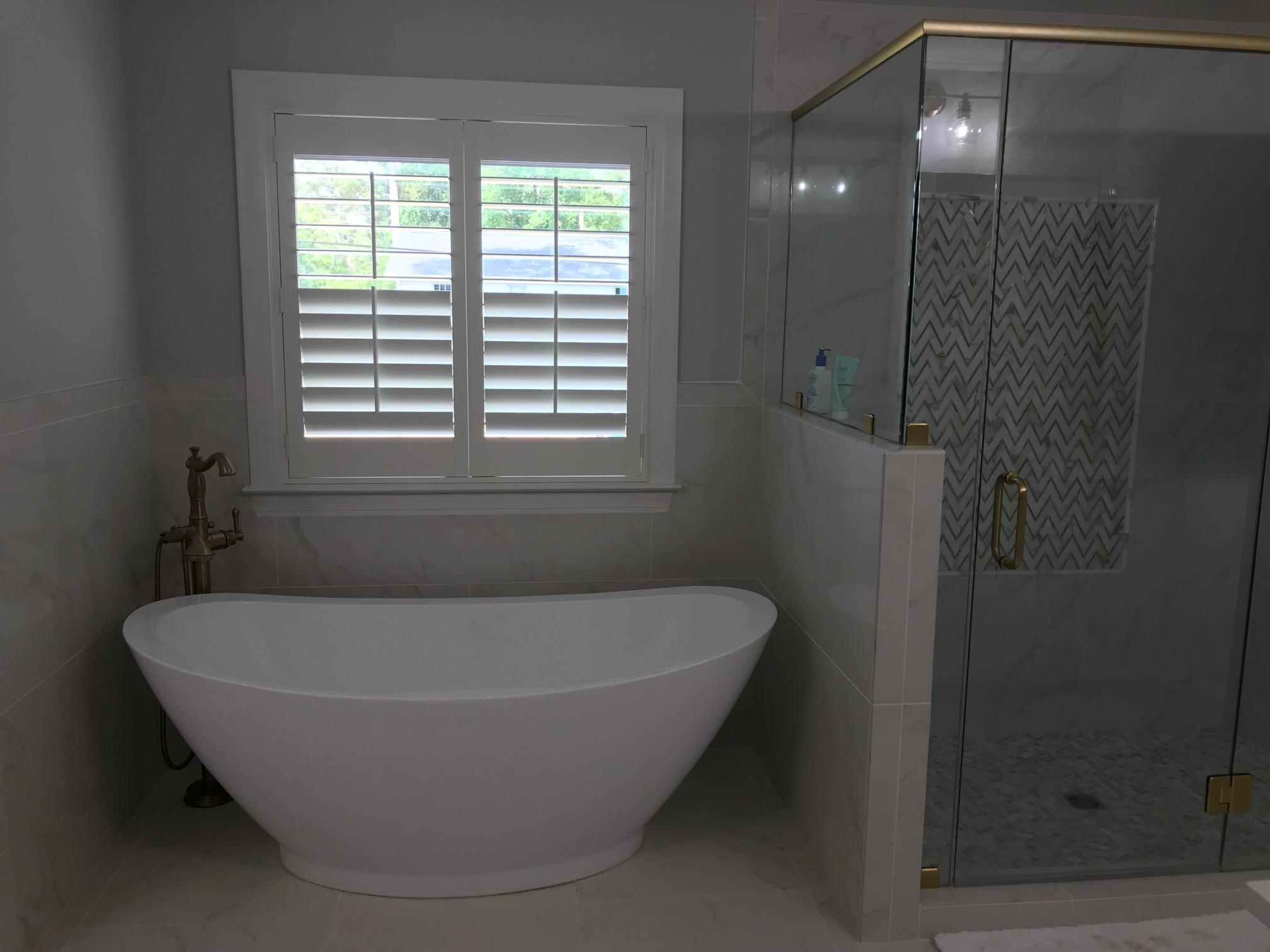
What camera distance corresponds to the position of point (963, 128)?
2100 mm

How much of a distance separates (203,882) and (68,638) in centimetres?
69

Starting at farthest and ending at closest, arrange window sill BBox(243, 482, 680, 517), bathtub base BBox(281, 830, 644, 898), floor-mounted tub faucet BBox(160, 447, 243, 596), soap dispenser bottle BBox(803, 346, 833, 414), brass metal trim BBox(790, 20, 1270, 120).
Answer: window sill BBox(243, 482, 680, 517) < floor-mounted tub faucet BBox(160, 447, 243, 596) < soap dispenser bottle BBox(803, 346, 833, 414) < bathtub base BBox(281, 830, 644, 898) < brass metal trim BBox(790, 20, 1270, 120)

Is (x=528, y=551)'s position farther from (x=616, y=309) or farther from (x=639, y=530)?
(x=616, y=309)

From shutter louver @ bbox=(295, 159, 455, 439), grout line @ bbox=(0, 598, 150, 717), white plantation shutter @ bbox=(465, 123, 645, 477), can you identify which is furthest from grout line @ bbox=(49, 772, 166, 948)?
white plantation shutter @ bbox=(465, 123, 645, 477)

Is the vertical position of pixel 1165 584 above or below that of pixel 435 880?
above

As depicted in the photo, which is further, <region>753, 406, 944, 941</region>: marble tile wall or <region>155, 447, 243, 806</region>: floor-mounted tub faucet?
<region>155, 447, 243, 806</region>: floor-mounted tub faucet

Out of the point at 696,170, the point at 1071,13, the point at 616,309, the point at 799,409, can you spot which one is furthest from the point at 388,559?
the point at 1071,13

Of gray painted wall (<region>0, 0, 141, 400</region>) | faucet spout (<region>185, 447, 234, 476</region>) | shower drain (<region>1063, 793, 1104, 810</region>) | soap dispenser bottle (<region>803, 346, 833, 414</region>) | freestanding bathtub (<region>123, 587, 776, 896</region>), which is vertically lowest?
shower drain (<region>1063, 793, 1104, 810</region>)

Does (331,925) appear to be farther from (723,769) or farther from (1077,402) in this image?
(1077,402)

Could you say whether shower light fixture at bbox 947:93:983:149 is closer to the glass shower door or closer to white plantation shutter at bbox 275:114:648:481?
the glass shower door

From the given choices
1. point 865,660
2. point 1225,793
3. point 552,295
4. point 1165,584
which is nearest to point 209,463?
point 552,295

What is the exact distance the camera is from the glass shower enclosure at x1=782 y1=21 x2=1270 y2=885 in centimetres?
216

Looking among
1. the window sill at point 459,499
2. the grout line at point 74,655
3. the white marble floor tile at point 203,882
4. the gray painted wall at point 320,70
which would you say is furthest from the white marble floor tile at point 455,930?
the gray painted wall at point 320,70

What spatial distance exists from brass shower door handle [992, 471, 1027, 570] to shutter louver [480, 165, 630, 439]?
1179 millimetres
